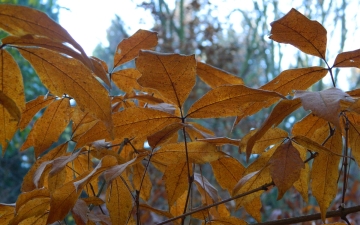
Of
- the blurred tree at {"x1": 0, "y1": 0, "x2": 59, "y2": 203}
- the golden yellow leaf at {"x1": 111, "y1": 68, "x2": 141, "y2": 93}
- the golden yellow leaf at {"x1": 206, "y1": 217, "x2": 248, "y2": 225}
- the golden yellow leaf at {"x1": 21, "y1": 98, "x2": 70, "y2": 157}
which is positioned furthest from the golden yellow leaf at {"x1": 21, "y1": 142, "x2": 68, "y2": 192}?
the blurred tree at {"x1": 0, "y1": 0, "x2": 59, "y2": 203}

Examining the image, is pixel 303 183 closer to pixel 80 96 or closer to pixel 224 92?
pixel 224 92

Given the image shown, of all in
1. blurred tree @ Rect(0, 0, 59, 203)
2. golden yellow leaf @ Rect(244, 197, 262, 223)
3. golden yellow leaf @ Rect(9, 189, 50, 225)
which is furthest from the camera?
blurred tree @ Rect(0, 0, 59, 203)

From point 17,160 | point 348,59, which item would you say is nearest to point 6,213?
point 348,59

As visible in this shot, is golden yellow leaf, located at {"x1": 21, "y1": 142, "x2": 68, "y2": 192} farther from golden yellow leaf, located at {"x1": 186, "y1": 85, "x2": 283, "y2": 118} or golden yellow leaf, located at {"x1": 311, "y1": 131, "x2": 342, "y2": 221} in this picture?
golden yellow leaf, located at {"x1": 311, "y1": 131, "x2": 342, "y2": 221}

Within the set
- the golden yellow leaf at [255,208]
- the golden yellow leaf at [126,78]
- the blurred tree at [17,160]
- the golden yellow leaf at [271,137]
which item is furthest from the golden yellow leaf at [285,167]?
the blurred tree at [17,160]

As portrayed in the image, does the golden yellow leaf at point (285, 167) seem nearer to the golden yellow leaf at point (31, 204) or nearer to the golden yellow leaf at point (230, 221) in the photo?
the golden yellow leaf at point (230, 221)
